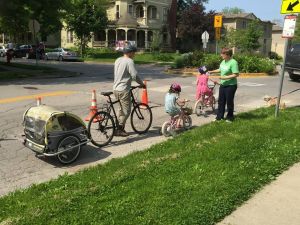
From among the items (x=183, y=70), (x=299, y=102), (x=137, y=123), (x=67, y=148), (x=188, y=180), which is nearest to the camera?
(x=188, y=180)

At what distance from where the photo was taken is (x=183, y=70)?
83.1 feet

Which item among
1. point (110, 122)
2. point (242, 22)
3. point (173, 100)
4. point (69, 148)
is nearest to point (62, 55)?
point (173, 100)

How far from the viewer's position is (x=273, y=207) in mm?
5059

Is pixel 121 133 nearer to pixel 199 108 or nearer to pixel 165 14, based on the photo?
pixel 199 108

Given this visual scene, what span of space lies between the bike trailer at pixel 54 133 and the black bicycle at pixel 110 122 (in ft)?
1.91

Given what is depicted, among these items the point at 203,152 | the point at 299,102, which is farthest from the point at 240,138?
the point at 299,102

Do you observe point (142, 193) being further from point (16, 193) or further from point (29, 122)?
point (29, 122)

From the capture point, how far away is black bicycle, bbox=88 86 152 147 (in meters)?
8.17

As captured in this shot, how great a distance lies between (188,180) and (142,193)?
2.57ft

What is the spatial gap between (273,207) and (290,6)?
628cm

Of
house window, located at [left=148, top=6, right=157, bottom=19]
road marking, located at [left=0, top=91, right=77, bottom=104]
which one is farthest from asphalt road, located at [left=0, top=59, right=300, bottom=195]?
house window, located at [left=148, top=6, right=157, bottom=19]

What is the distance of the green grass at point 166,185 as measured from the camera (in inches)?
184

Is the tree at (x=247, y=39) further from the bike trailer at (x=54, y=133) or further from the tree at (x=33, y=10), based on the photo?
the bike trailer at (x=54, y=133)

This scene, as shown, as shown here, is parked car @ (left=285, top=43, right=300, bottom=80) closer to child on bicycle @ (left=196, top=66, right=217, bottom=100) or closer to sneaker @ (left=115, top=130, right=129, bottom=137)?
child on bicycle @ (left=196, top=66, right=217, bottom=100)
